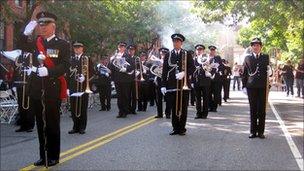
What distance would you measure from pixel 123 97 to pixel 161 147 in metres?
6.09

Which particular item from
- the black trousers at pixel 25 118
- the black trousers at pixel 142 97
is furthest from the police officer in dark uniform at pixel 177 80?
the black trousers at pixel 142 97

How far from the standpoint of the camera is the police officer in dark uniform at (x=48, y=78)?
6648 millimetres

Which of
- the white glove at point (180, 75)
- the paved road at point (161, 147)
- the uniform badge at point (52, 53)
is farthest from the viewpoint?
the white glove at point (180, 75)

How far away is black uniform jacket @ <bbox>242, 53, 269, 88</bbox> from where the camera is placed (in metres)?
12.2

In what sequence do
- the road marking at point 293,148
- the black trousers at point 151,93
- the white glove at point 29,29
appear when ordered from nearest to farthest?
the white glove at point 29,29 < the road marking at point 293,148 < the black trousers at point 151,93

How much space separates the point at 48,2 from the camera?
2527 cm

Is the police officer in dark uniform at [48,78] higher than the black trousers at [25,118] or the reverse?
higher

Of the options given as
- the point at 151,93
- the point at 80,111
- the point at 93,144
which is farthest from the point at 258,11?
the point at 93,144

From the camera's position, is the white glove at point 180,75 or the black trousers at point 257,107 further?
the black trousers at point 257,107

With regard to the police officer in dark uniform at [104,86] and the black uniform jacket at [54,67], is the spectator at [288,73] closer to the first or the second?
the police officer in dark uniform at [104,86]

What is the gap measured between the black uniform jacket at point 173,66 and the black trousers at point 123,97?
426cm

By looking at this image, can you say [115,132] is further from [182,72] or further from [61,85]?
[61,85]

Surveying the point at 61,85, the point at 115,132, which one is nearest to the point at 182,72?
the point at 115,132

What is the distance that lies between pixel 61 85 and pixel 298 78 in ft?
77.3
